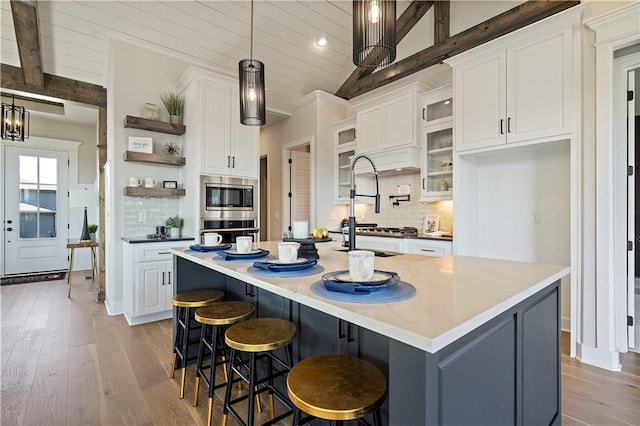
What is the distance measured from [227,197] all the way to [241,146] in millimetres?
670

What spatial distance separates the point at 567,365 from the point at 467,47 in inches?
130

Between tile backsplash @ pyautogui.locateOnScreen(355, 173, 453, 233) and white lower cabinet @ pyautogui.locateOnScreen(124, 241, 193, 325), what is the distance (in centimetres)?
276

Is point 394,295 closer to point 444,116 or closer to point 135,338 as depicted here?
point 135,338

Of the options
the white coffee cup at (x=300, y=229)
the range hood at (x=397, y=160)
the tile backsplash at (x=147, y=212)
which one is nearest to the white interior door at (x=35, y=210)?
the tile backsplash at (x=147, y=212)

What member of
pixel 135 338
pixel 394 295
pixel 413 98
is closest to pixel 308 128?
pixel 413 98

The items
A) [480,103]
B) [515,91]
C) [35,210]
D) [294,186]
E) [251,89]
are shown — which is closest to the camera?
[251,89]

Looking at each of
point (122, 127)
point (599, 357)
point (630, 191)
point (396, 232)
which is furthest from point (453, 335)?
point (122, 127)

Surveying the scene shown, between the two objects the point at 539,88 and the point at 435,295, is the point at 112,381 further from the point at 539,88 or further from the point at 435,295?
the point at 539,88

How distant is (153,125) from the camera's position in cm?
370

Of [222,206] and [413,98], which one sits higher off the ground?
[413,98]

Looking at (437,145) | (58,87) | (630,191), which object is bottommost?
(630,191)

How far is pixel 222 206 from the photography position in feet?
12.5

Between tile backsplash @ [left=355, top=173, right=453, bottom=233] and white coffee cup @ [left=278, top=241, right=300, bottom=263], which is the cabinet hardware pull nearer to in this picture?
white coffee cup @ [left=278, top=241, right=300, bottom=263]

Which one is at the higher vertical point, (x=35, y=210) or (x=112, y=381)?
(x=35, y=210)
